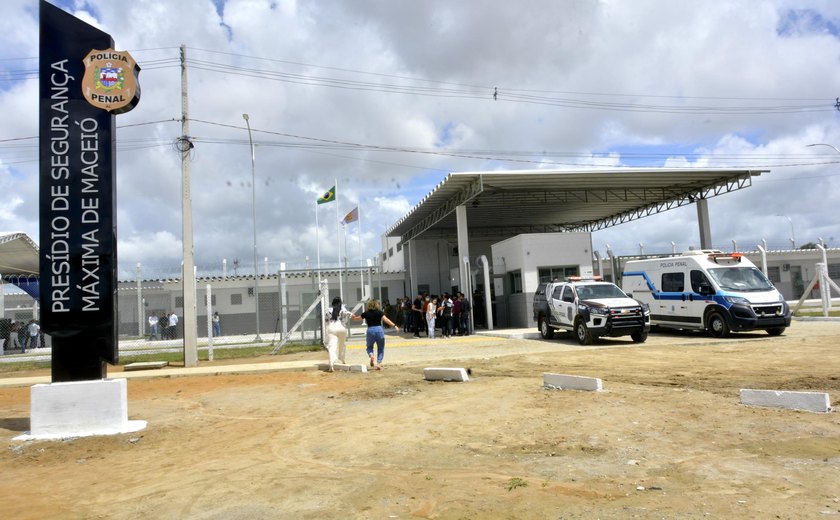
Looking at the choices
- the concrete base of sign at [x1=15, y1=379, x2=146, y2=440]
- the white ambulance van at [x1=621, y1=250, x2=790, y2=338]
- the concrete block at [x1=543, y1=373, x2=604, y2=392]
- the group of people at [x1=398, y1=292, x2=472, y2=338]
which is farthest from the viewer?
the group of people at [x1=398, y1=292, x2=472, y2=338]

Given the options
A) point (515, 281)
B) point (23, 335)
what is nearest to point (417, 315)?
point (515, 281)

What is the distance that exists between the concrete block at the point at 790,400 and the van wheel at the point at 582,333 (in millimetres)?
9906

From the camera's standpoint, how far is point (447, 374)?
11.2 m

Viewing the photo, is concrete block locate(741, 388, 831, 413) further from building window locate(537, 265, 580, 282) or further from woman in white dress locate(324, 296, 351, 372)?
building window locate(537, 265, 580, 282)

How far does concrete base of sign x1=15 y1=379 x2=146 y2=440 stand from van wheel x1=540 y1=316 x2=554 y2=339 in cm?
1525

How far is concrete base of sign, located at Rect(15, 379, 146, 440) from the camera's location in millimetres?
7672

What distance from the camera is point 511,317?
2845cm

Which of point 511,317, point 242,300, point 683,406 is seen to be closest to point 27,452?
point 683,406

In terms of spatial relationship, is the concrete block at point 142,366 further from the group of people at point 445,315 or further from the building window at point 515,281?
the building window at point 515,281

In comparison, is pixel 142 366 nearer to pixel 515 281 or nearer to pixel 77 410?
pixel 77 410

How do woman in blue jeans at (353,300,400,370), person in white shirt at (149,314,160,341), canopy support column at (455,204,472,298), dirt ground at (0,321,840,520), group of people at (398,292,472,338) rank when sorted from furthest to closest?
person in white shirt at (149,314,160,341) → canopy support column at (455,204,472,298) → group of people at (398,292,472,338) → woman in blue jeans at (353,300,400,370) → dirt ground at (0,321,840,520)

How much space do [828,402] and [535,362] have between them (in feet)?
23.8

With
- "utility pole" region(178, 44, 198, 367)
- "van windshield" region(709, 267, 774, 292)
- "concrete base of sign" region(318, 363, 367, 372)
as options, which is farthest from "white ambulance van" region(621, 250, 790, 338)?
"utility pole" region(178, 44, 198, 367)

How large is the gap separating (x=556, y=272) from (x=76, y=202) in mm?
21397
